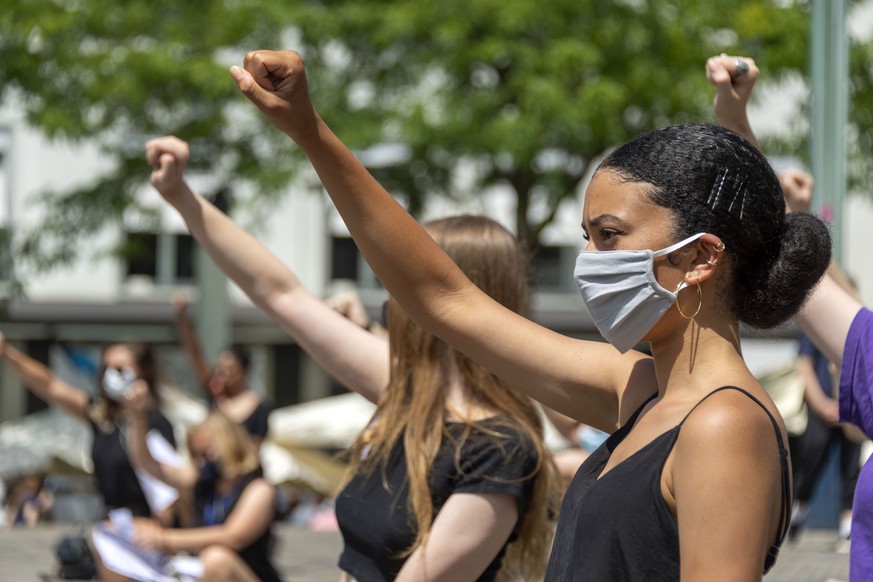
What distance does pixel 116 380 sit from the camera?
7.76 meters

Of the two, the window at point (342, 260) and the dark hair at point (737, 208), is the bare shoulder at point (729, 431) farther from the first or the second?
the window at point (342, 260)

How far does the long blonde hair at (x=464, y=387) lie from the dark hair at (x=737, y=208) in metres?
0.97

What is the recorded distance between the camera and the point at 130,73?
13.9 metres

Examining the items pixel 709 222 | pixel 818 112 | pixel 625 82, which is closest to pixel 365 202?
pixel 709 222

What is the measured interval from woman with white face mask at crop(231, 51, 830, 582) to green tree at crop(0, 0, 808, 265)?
1044cm

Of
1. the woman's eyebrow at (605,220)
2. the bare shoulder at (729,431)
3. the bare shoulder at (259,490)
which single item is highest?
the woman's eyebrow at (605,220)

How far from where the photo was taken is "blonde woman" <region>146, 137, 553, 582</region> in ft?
9.52

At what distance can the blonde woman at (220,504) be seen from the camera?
6.24 metres

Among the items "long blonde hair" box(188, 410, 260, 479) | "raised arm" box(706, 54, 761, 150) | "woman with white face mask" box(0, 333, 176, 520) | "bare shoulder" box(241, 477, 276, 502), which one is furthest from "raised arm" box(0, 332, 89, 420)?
"raised arm" box(706, 54, 761, 150)

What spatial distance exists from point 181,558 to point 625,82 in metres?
8.24

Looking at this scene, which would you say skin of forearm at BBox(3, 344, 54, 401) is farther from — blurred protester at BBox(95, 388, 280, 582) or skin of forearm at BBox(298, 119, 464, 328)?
skin of forearm at BBox(298, 119, 464, 328)

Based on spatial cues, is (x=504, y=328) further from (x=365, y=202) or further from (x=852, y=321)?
(x=852, y=321)

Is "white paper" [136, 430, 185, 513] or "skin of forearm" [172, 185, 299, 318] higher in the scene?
"skin of forearm" [172, 185, 299, 318]

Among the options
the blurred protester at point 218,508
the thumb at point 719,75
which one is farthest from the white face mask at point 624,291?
the blurred protester at point 218,508
